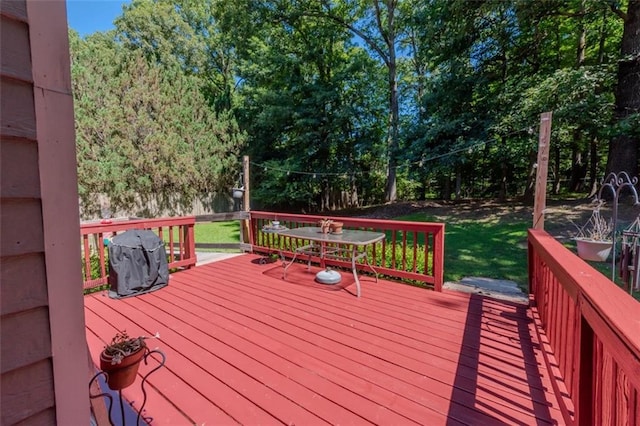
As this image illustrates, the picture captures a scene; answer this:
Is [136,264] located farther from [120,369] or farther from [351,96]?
[351,96]

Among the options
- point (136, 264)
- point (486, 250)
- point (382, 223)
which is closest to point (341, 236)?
point (382, 223)

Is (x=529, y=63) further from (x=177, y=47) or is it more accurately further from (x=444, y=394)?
(x=177, y=47)

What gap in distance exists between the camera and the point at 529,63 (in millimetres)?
8430

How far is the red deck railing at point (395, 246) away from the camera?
328 cm

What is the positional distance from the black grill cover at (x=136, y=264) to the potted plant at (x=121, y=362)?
6.81ft

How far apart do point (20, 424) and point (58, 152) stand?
2.20 feet

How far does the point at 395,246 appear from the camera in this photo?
374 centimetres

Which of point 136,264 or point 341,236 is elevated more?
point 341,236

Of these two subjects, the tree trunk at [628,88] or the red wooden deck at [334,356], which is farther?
the tree trunk at [628,88]

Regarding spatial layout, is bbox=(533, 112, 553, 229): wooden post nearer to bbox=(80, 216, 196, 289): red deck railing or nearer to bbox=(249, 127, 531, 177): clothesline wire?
bbox=(249, 127, 531, 177): clothesline wire

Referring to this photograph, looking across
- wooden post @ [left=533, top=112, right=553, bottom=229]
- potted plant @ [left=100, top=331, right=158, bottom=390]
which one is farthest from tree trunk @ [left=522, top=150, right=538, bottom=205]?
potted plant @ [left=100, top=331, right=158, bottom=390]

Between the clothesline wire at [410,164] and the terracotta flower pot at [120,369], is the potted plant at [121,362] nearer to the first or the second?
the terracotta flower pot at [120,369]

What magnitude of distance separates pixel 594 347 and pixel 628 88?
788 cm

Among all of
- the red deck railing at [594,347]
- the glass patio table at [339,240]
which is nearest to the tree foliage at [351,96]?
the glass patio table at [339,240]
